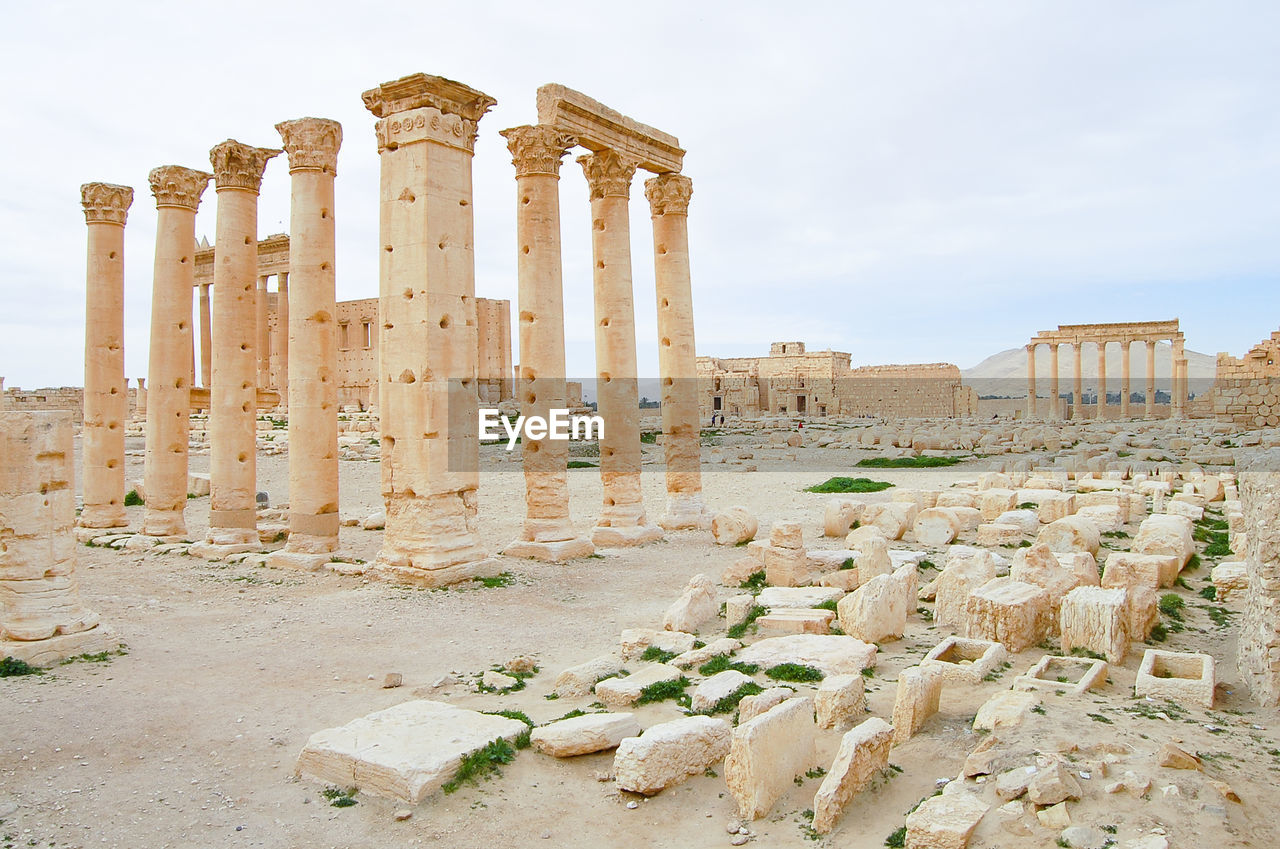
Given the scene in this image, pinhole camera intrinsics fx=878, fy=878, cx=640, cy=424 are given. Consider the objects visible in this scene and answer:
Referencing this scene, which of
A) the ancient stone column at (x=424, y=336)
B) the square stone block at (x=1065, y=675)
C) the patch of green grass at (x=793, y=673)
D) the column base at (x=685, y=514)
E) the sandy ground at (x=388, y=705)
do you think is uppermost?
the ancient stone column at (x=424, y=336)

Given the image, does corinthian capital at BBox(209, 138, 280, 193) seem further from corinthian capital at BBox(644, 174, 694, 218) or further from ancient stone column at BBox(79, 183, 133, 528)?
corinthian capital at BBox(644, 174, 694, 218)

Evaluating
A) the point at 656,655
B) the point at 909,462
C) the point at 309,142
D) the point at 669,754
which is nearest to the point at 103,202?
the point at 309,142

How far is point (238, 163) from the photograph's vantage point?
15.1m

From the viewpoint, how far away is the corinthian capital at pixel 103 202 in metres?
16.8

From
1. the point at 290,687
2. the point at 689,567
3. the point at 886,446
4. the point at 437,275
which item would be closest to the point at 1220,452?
the point at 886,446

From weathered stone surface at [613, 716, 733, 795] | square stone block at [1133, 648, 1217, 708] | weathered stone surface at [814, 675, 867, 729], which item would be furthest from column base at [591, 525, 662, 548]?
weathered stone surface at [613, 716, 733, 795]

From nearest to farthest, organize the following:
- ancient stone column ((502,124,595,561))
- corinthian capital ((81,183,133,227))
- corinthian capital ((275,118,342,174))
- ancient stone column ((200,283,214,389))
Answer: corinthian capital ((275,118,342,174)) → ancient stone column ((502,124,595,561)) → corinthian capital ((81,183,133,227)) → ancient stone column ((200,283,214,389))

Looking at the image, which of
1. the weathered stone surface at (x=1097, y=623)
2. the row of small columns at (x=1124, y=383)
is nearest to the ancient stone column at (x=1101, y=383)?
the row of small columns at (x=1124, y=383)

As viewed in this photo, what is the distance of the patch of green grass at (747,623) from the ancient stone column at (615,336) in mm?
6129

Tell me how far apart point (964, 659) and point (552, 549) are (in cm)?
733

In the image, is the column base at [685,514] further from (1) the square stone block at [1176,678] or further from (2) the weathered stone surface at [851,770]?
(2) the weathered stone surface at [851,770]

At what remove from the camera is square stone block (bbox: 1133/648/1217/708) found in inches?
232

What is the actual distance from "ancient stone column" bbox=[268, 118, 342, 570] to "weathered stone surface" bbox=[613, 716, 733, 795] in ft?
30.7

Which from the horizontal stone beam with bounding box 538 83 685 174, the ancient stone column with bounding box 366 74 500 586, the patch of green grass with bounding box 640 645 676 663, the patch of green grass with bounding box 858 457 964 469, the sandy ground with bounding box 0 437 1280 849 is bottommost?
the sandy ground with bounding box 0 437 1280 849
